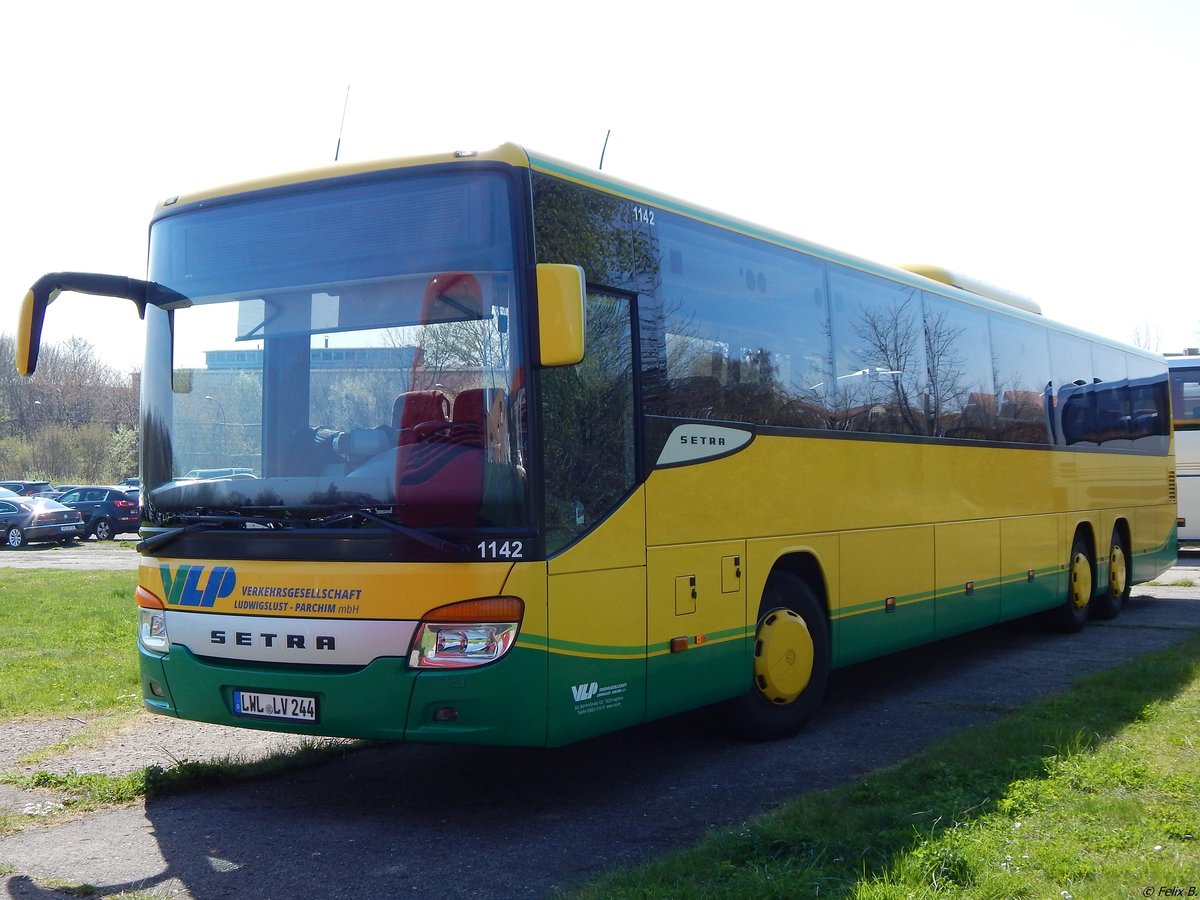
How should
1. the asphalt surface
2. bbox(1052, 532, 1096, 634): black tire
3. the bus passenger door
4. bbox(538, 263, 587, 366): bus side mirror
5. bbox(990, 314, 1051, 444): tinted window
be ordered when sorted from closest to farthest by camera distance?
the asphalt surface → bbox(538, 263, 587, 366): bus side mirror → the bus passenger door → bbox(990, 314, 1051, 444): tinted window → bbox(1052, 532, 1096, 634): black tire

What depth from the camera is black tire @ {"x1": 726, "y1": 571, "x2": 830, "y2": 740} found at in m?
8.18

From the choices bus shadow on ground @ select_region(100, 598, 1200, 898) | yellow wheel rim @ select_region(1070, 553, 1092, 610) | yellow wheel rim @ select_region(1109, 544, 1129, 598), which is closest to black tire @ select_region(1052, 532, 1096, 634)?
yellow wheel rim @ select_region(1070, 553, 1092, 610)

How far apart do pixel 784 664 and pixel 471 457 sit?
327 cm

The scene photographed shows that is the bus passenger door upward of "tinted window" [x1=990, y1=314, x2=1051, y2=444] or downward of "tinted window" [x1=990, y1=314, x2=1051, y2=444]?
downward

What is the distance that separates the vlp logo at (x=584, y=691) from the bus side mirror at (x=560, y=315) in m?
1.69

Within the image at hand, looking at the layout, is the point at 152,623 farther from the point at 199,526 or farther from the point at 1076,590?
the point at 1076,590

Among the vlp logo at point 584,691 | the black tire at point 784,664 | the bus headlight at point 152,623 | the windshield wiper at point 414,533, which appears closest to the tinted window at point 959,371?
the black tire at point 784,664

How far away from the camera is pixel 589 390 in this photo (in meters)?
6.74

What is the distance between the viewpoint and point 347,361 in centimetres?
639

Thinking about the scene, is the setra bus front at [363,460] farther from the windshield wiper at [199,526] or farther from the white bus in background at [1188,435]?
the white bus in background at [1188,435]

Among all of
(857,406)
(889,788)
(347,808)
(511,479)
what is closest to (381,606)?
(511,479)

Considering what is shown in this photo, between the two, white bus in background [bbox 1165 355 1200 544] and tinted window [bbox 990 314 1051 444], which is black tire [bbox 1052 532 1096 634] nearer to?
tinted window [bbox 990 314 1051 444]

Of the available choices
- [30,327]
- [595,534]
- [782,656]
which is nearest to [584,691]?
[595,534]

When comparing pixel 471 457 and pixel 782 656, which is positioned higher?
pixel 471 457
